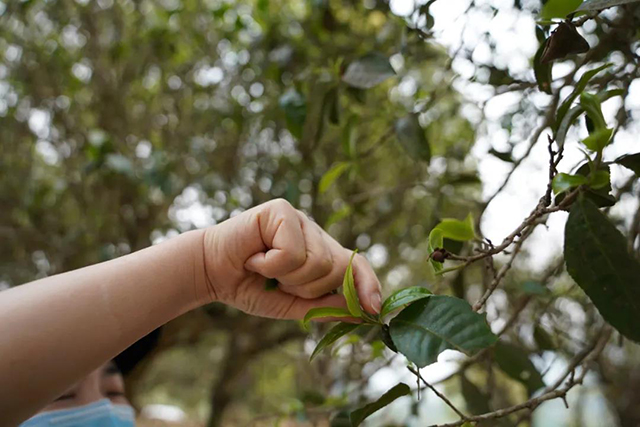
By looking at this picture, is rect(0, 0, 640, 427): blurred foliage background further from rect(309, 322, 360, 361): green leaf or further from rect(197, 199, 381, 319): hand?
rect(309, 322, 360, 361): green leaf

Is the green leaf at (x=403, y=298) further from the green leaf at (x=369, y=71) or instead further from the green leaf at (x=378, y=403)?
the green leaf at (x=369, y=71)

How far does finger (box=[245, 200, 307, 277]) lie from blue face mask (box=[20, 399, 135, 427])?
1.41 feet

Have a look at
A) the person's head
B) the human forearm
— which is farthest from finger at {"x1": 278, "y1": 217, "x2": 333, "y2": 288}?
the person's head

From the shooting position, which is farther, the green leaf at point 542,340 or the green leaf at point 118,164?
the green leaf at point 118,164

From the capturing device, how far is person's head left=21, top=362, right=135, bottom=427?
2.79ft

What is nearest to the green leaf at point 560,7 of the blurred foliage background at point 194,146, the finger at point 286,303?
the finger at point 286,303

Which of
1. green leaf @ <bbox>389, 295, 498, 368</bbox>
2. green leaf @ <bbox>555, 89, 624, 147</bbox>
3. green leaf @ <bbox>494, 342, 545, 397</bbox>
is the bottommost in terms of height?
green leaf @ <bbox>494, 342, 545, 397</bbox>

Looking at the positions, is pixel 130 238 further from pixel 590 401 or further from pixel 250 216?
pixel 590 401

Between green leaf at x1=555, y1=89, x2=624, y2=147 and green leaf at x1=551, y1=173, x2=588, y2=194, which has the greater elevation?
green leaf at x1=555, y1=89, x2=624, y2=147

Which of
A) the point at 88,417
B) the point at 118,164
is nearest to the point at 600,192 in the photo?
the point at 88,417

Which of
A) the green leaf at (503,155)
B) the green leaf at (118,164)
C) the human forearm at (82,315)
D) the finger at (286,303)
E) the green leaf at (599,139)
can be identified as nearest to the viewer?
the green leaf at (599,139)

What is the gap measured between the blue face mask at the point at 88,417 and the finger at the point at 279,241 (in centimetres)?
43

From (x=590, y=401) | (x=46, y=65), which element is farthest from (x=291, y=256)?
(x=590, y=401)

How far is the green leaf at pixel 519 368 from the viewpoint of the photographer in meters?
0.83
